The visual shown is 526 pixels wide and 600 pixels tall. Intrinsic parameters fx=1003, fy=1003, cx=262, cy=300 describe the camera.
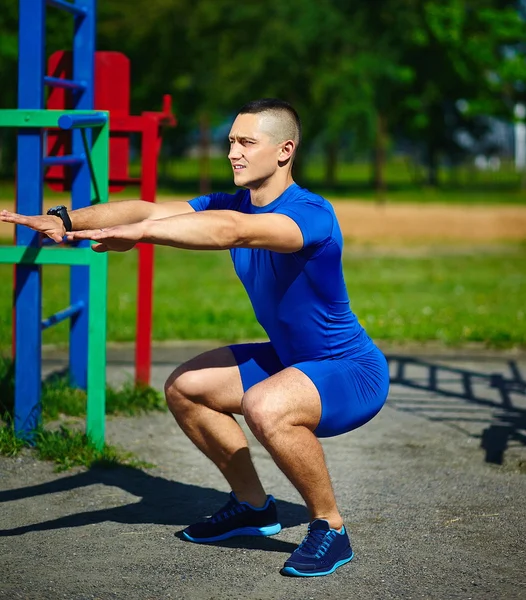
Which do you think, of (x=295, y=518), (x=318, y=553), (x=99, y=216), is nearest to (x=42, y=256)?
(x=99, y=216)

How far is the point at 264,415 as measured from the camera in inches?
132

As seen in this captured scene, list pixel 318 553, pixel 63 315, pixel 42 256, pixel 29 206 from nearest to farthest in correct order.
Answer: pixel 318 553, pixel 42 256, pixel 29 206, pixel 63 315

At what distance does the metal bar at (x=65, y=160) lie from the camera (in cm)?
529

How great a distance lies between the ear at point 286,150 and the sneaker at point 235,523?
52.4 inches

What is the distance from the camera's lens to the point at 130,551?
3.68m

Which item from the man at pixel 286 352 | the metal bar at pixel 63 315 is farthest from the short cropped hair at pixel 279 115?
the metal bar at pixel 63 315

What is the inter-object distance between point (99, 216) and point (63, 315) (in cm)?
227

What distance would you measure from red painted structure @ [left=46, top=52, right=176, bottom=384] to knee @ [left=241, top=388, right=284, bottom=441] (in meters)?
2.80

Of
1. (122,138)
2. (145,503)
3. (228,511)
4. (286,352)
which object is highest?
(122,138)

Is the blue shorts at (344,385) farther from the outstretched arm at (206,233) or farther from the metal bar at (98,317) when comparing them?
the metal bar at (98,317)

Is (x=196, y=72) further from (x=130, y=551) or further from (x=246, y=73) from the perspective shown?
(x=130, y=551)

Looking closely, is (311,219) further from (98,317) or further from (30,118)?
(30,118)

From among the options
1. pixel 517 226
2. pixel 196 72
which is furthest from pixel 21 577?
pixel 196 72

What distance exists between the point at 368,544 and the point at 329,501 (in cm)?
39
